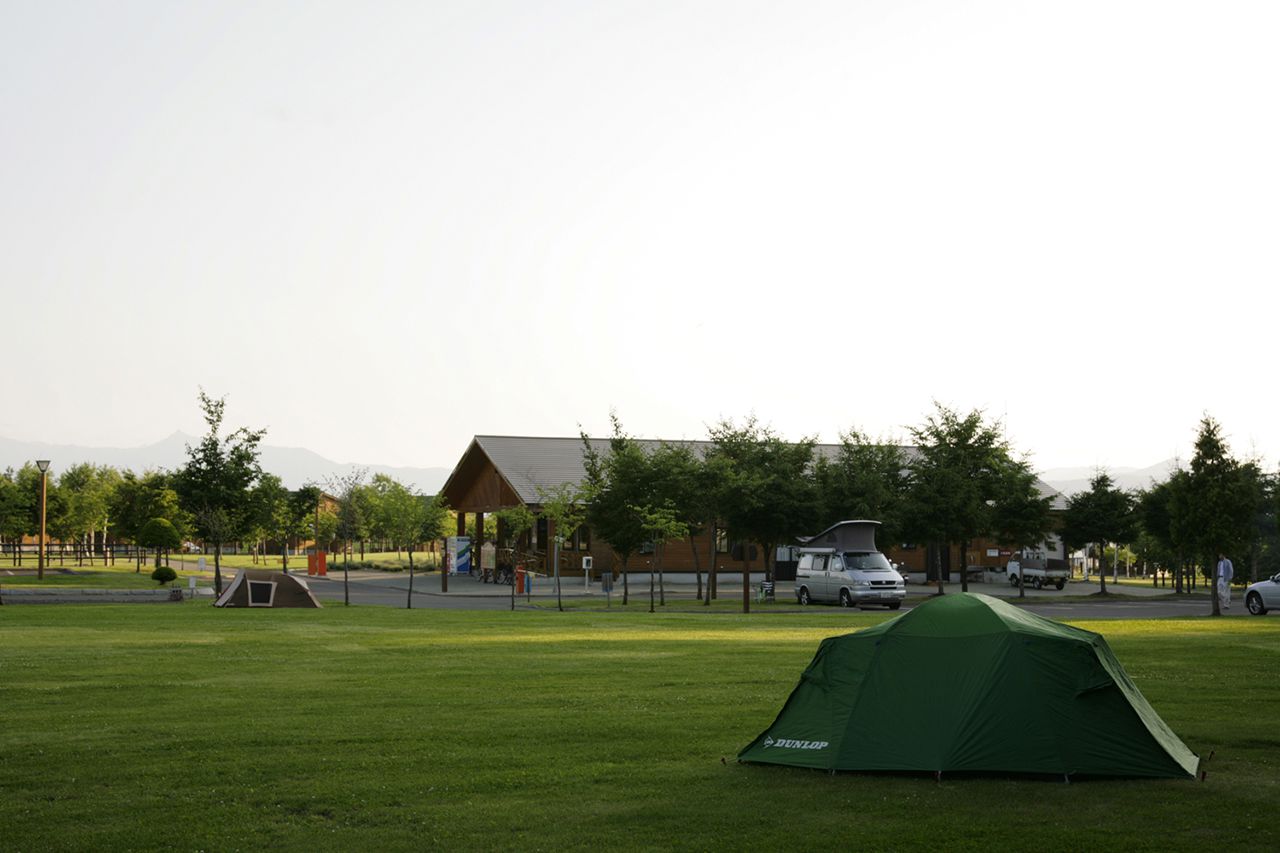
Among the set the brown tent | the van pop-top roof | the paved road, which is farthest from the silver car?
the brown tent

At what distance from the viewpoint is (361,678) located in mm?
19594

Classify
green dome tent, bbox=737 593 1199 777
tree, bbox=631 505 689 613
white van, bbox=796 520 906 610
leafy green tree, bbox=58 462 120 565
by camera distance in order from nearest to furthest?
green dome tent, bbox=737 593 1199 777 → tree, bbox=631 505 689 613 → white van, bbox=796 520 906 610 → leafy green tree, bbox=58 462 120 565

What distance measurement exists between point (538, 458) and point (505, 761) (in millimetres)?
51435

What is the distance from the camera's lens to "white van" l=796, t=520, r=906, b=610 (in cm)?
4047

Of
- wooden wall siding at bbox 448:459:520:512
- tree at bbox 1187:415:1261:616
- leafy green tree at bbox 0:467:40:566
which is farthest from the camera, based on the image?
leafy green tree at bbox 0:467:40:566

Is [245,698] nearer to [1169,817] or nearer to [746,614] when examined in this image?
[1169,817]

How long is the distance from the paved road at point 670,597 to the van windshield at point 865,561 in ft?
5.42

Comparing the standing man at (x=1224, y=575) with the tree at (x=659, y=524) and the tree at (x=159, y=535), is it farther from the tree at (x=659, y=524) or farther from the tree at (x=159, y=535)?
the tree at (x=159, y=535)

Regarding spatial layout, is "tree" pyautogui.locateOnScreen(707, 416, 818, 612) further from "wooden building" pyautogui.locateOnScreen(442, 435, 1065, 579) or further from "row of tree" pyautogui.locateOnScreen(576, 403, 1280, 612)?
"wooden building" pyautogui.locateOnScreen(442, 435, 1065, 579)

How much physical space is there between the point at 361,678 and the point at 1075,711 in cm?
1134

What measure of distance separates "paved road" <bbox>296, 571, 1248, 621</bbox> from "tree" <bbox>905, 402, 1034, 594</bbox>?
2688 mm

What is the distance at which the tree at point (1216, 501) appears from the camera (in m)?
36.0

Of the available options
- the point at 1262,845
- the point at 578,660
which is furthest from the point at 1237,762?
the point at 578,660

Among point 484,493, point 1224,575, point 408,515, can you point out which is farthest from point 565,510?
point 408,515
